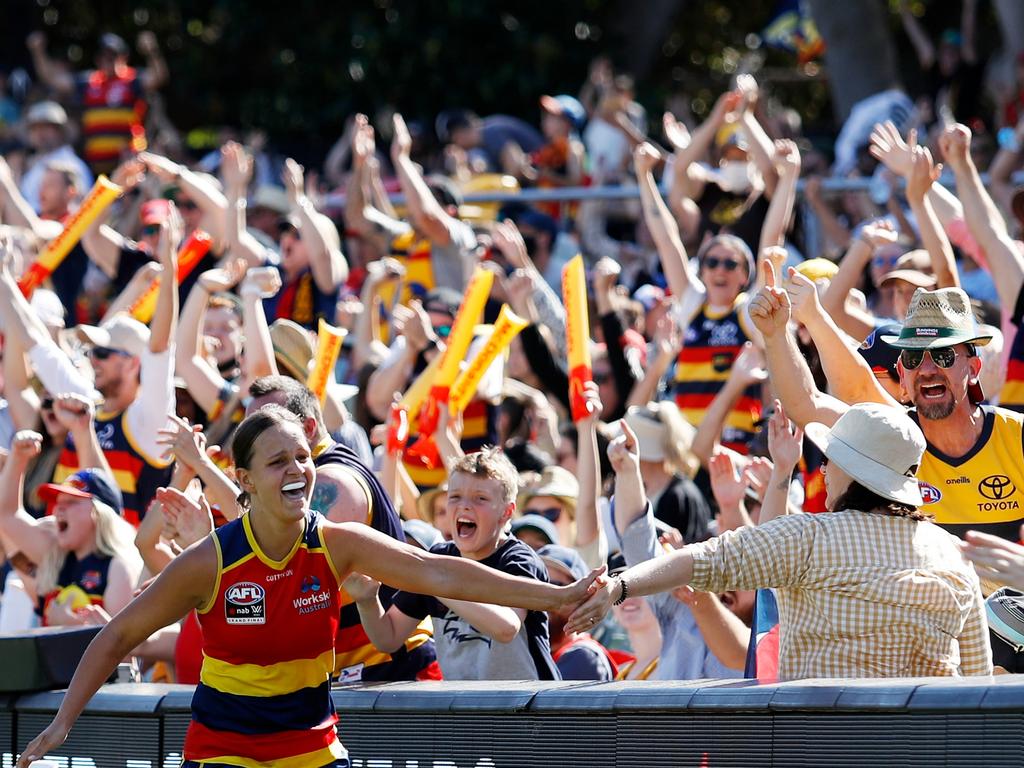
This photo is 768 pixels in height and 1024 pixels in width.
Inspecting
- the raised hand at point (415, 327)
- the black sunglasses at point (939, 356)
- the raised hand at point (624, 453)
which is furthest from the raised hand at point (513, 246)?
the black sunglasses at point (939, 356)

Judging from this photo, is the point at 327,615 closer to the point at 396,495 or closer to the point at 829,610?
the point at 829,610

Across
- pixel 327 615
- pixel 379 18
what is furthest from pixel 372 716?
pixel 379 18

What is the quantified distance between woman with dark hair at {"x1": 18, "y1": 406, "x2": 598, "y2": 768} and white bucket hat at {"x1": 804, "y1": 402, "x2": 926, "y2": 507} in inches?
32.0

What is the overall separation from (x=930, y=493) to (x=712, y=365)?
3332 millimetres

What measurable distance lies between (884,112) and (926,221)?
5.78 metres

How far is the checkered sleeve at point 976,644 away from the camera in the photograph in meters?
4.95

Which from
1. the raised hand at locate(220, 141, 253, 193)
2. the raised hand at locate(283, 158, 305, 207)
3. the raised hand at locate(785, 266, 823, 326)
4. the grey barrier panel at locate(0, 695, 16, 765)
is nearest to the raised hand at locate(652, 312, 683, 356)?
the raised hand at locate(785, 266, 823, 326)

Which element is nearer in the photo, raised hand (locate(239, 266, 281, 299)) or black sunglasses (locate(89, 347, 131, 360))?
raised hand (locate(239, 266, 281, 299))

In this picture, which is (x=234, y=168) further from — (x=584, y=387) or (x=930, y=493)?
(x=930, y=493)

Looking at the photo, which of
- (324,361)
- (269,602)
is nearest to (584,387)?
(324,361)

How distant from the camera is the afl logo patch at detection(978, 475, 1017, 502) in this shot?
19.3 ft

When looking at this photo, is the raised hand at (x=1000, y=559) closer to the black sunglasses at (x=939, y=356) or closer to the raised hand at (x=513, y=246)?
the black sunglasses at (x=939, y=356)

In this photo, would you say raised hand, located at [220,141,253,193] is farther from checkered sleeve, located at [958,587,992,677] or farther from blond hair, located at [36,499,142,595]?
checkered sleeve, located at [958,587,992,677]

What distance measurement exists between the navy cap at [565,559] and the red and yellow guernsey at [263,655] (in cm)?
197
